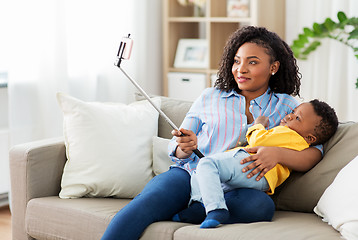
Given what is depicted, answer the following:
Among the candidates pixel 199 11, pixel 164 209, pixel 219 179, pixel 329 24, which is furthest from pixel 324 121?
pixel 199 11

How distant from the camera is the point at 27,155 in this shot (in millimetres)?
2291

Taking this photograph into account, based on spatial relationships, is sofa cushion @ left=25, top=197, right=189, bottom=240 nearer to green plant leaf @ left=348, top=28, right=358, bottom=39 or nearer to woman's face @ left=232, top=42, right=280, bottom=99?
woman's face @ left=232, top=42, right=280, bottom=99

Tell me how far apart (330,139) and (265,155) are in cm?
32

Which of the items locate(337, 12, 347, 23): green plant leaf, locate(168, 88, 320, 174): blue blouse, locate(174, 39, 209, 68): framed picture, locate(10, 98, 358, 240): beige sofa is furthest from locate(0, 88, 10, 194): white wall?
locate(337, 12, 347, 23): green plant leaf

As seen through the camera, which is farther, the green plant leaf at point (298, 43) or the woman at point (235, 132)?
the green plant leaf at point (298, 43)

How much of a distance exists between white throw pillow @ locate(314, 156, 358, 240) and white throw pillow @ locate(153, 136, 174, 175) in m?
0.65

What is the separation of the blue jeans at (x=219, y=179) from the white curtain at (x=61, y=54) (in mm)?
1552

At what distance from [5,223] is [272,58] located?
1.81 meters

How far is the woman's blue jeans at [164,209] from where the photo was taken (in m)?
1.91

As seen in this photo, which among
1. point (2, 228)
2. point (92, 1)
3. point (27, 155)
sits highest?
point (92, 1)

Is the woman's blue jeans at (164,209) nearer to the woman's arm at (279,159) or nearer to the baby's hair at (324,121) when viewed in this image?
the woman's arm at (279,159)

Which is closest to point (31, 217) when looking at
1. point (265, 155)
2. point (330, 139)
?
point (265, 155)

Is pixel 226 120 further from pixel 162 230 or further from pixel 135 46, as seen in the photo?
pixel 135 46

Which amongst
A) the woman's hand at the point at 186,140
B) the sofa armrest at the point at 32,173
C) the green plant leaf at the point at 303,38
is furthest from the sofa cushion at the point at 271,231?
the green plant leaf at the point at 303,38
